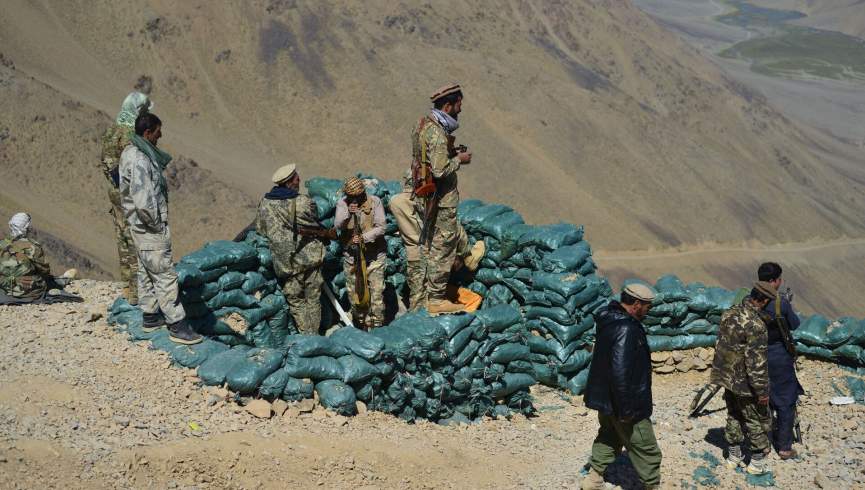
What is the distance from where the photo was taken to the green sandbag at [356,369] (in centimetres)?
624

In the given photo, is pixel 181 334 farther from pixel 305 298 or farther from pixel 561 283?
pixel 561 283

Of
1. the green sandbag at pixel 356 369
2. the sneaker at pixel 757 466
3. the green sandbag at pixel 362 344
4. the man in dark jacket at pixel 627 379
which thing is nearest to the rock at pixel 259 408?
Result: the green sandbag at pixel 356 369

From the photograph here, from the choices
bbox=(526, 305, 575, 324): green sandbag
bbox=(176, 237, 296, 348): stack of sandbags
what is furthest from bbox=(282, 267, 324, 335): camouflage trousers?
bbox=(526, 305, 575, 324): green sandbag

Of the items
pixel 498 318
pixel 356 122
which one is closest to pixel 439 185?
pixel 498 318

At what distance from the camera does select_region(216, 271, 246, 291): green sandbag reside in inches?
284

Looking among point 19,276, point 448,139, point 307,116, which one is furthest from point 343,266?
point 307,116

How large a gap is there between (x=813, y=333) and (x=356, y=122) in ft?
67.5

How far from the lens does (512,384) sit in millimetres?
7219

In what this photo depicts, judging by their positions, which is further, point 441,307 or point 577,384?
point 577,384

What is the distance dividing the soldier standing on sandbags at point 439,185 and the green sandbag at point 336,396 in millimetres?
1562

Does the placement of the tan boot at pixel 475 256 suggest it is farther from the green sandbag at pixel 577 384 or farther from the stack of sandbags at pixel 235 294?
the stack of sandbags at pixel 235 294

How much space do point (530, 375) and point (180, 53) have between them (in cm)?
2318

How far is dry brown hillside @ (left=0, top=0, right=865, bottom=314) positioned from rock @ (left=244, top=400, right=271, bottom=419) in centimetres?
1408

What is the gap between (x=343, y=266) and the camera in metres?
7.82
